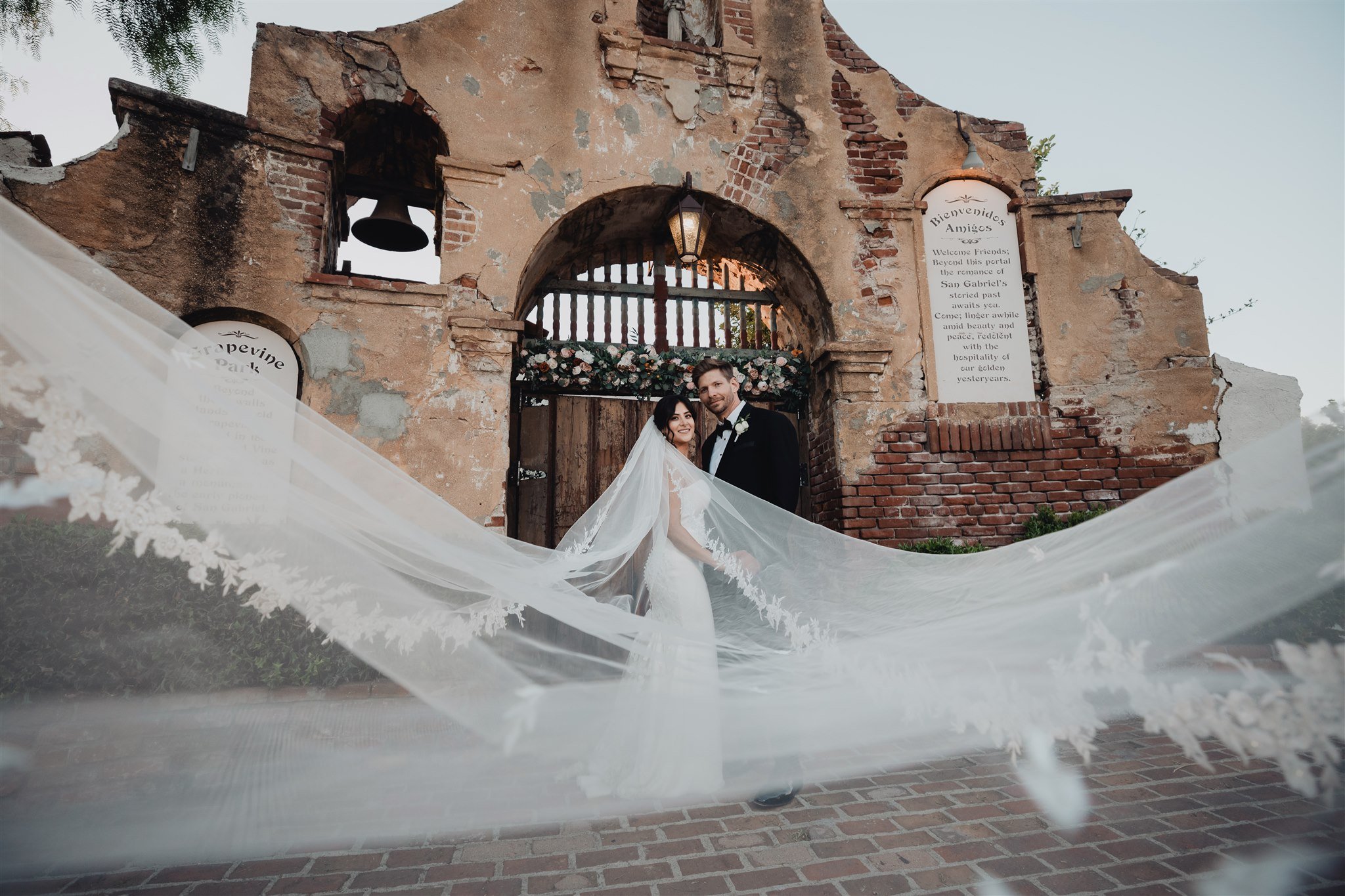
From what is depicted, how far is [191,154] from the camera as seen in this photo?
4.45m

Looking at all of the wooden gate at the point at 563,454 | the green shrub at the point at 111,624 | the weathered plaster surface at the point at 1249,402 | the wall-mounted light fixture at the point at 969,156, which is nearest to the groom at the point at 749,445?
the green shrub at the point at 111,624

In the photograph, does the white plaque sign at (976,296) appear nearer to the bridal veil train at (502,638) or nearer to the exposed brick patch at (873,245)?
the exposed brick patch at (873,245)

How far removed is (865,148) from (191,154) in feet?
17.5

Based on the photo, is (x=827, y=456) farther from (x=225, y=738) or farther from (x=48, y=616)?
(x=48, y=616)

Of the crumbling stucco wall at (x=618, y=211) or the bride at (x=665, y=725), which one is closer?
the bride at (x=665, y=725)

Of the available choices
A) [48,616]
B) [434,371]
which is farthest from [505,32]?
[48,616]

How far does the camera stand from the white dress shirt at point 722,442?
11.3 ft

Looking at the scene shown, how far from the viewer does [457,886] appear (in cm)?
201

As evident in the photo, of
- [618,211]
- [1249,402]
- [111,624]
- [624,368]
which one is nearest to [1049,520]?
[1249,402]

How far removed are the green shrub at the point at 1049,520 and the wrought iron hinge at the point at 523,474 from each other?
4.05 metres

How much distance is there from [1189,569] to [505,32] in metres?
5.89

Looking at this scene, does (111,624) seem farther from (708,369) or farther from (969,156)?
(969,156)

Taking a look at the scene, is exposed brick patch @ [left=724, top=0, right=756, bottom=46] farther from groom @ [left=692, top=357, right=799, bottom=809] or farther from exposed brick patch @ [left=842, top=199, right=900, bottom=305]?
groom @ [left=692, top=357, right=799, bottom=809]

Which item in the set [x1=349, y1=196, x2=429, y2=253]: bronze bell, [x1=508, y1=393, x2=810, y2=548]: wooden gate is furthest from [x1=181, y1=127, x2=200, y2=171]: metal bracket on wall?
[x1=508, y1=393, x2=810, y2=548]: wooden gate
